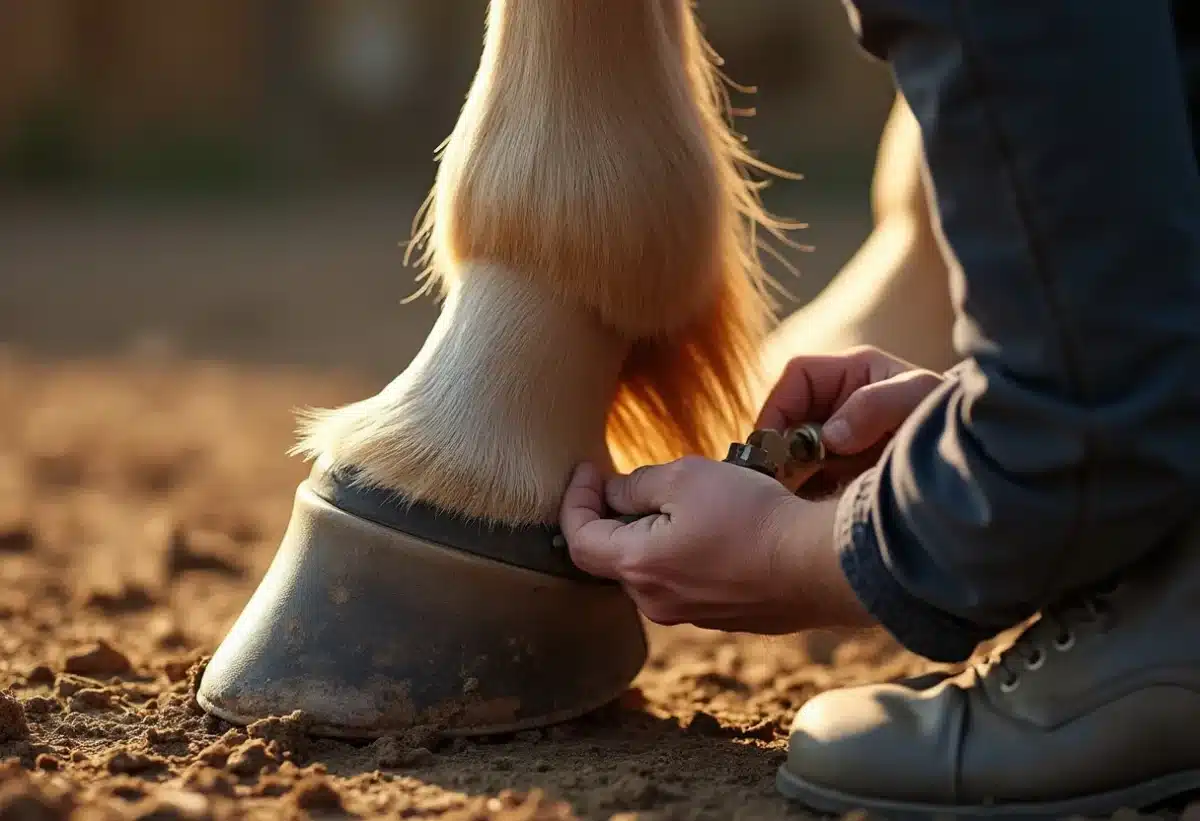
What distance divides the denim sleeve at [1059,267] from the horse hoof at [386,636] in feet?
0.89

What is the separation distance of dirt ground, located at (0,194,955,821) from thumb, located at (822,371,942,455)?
0.62 ft

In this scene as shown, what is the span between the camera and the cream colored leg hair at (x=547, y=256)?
875 millimetres

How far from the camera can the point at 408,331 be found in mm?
3508

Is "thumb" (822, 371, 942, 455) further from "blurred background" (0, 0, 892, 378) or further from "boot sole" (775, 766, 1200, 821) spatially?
"blurred background" (0, 0, 892, 378)

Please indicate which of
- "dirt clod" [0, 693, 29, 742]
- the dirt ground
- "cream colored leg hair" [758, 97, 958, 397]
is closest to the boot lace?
the dirt ground

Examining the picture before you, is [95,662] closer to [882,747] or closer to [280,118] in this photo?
[882,747]

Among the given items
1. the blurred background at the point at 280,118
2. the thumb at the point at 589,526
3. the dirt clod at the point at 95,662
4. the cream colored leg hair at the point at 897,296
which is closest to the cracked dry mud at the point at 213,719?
the dirt clod at the point at 95,662

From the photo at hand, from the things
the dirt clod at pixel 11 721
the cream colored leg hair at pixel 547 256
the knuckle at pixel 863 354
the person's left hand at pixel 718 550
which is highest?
the cream colored leg hair at pixel 547 256

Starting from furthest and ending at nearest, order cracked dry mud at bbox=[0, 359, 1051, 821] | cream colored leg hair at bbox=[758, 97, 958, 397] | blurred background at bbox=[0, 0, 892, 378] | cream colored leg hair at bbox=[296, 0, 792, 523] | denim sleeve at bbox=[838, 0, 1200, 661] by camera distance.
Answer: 1. blurred background at bbox=[0, 0, 892, 378]
2. cream colored leg hair at bbox=[758, 97, 958, 397]
3. cream colored leg hair at bbox=[296, 0, 792, 523]
4. cracked dry mud at bbox=[0, 359, 1051, 821]
5. denim sleeve at bbox=[838, 0, 1200, 661]

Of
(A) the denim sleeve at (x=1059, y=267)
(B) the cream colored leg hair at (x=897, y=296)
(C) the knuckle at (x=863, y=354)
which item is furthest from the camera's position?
(B) the cream colored leg hair at (x=897, y=296)

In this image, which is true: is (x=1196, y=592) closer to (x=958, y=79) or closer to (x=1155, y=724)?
(x=1155, y=724)

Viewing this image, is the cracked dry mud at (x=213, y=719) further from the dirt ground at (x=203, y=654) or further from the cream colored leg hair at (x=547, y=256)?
the cream colored leg hair at (x=547, y=256)

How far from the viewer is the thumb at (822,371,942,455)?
920mm

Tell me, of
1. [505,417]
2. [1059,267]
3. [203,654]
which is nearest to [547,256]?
[505,417]
